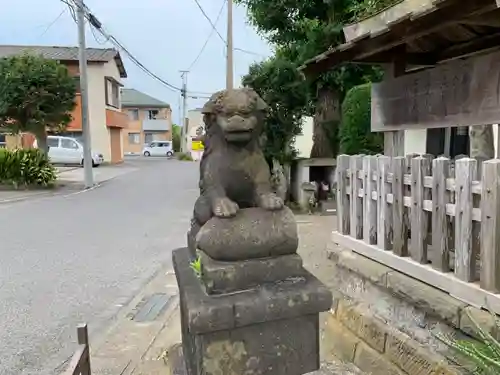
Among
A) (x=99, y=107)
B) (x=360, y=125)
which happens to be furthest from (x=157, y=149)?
(x=360, y=125)

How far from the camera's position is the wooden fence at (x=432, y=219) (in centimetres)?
269

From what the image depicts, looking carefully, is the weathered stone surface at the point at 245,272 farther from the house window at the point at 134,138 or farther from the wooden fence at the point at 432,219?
the house window at the point at 134,138

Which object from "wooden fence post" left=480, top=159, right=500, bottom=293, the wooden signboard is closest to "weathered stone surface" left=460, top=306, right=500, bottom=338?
"wooden fence post" left=480, top=159, right=500, bottom=293

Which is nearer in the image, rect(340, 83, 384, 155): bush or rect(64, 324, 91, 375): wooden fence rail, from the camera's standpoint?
rect(64, 324, 91, 375): wooden fence rail

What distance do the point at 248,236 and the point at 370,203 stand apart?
1.97 metres

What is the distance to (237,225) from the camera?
2.26 m

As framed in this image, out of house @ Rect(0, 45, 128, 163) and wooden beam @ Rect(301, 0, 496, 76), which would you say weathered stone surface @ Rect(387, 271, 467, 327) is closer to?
wooden beam @ Rect(301, 0, 496, 76)

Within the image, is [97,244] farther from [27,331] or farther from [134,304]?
[27,331]

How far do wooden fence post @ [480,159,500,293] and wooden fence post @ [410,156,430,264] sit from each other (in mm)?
533

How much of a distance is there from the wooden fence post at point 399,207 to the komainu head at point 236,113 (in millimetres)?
1457

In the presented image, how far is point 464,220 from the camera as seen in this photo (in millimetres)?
→ 2844

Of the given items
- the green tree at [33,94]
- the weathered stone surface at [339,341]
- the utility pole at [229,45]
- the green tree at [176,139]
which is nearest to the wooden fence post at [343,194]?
the weathered stone surface at [339,341]

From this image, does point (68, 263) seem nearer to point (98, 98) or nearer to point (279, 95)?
point (279, 95)

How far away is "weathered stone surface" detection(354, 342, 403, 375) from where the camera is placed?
323cm
